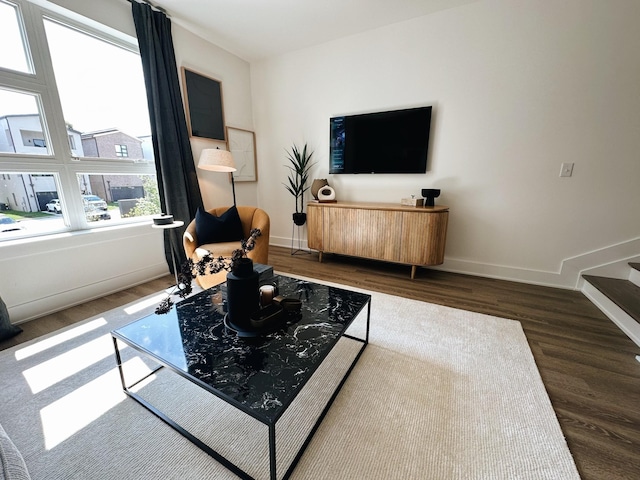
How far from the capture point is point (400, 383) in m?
1.42

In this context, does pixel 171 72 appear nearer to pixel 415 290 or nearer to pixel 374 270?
pixel 374 270

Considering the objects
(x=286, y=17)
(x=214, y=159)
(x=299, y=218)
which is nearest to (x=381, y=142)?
(x=299, y=218)

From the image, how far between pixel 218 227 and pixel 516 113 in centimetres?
318

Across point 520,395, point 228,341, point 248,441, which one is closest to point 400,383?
point 520,395

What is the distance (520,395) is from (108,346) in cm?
251

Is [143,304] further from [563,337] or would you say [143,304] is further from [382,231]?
[563,337]

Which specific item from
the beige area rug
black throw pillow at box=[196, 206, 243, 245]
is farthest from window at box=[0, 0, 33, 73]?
the beige area rug

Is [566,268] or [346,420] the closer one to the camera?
[346,420]

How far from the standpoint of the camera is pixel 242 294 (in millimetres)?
1219

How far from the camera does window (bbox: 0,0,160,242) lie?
1.99 m

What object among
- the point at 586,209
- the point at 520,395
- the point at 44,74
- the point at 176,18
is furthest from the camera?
the point at 176,18

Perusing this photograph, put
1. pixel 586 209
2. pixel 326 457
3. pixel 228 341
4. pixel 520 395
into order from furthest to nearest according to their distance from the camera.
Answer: pixel 586 209, pixel 520 395, pixel 228 341, pixel 326 457

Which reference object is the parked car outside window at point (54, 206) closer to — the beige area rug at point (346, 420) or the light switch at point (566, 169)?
the beige area rug at point (346, 420)

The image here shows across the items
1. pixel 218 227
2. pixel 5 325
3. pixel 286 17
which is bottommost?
pixel 5 325
